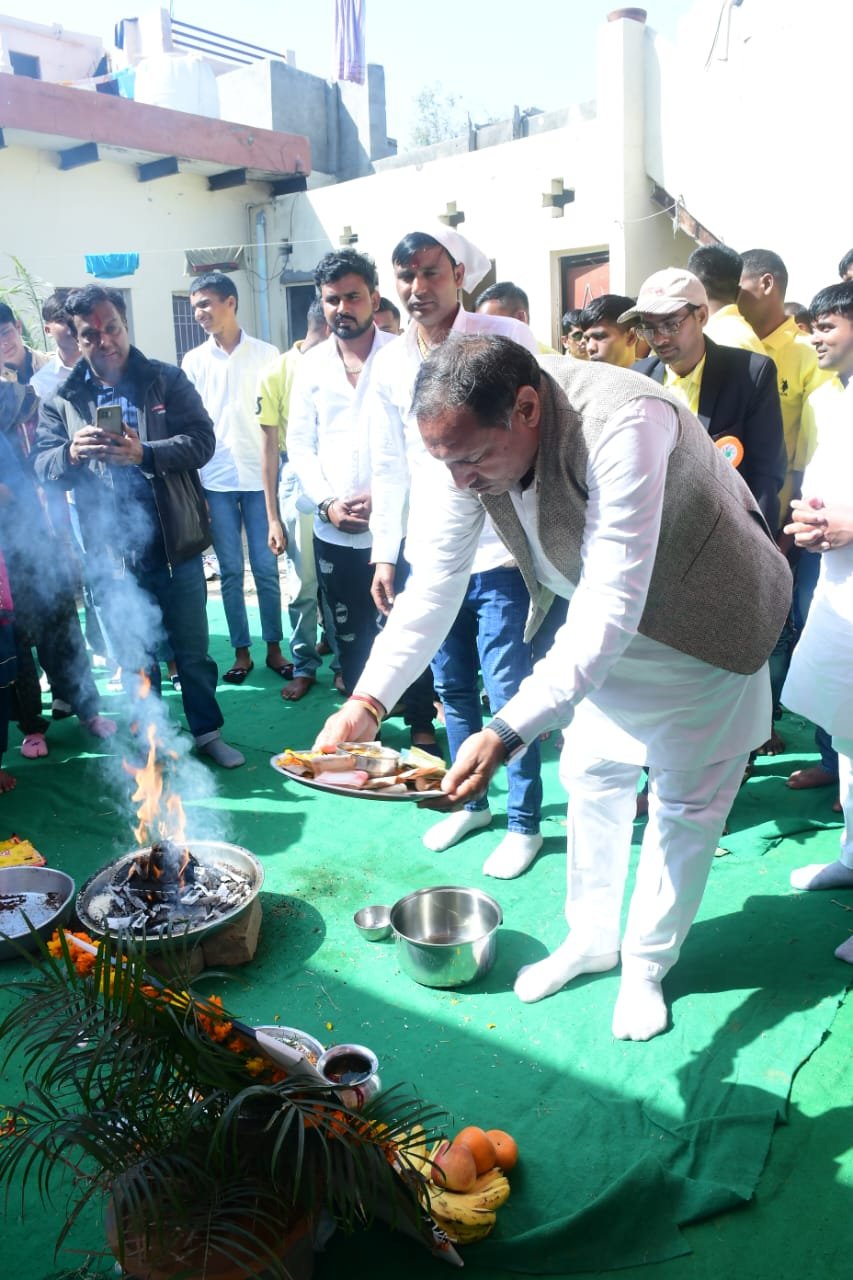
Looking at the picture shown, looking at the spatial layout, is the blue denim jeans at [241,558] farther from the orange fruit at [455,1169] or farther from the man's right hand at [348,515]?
the orange fruit at [455,1169]

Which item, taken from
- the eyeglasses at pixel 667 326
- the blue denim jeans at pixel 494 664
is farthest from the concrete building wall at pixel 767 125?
the blue denim jeans at pixel 494 664

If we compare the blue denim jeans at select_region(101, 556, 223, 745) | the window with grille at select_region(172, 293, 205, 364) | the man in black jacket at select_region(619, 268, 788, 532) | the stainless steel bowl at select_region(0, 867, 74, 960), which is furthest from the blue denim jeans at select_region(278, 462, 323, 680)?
the window with grille at select_region(172, 293, 205, 364)

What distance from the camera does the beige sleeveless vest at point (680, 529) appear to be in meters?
2.48

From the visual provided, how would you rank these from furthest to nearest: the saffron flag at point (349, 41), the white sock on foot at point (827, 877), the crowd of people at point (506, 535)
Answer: the saffron flag at point (349, 41), the white sock on foot at point (827, 877), the crowd of people at point (506, 535)

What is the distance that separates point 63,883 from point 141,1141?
84.5 inches

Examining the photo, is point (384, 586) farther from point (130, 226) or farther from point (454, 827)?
point (130, 226)

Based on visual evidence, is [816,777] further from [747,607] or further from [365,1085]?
[365,1085]

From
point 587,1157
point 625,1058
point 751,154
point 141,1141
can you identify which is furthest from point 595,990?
point 751,154

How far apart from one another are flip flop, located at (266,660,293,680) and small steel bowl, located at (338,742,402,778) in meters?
4.05

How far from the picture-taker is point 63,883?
3.97 m

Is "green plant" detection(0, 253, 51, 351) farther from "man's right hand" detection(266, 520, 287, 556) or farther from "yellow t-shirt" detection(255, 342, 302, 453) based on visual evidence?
"man's right hand" detection(266, 520, 287, 556)

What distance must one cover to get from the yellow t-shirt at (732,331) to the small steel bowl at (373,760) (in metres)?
2.90

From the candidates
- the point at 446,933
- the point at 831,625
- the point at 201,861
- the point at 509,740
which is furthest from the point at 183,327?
the point at 509,740

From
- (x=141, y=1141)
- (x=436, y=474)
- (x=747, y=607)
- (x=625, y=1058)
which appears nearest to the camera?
(x=141, y=1141)
